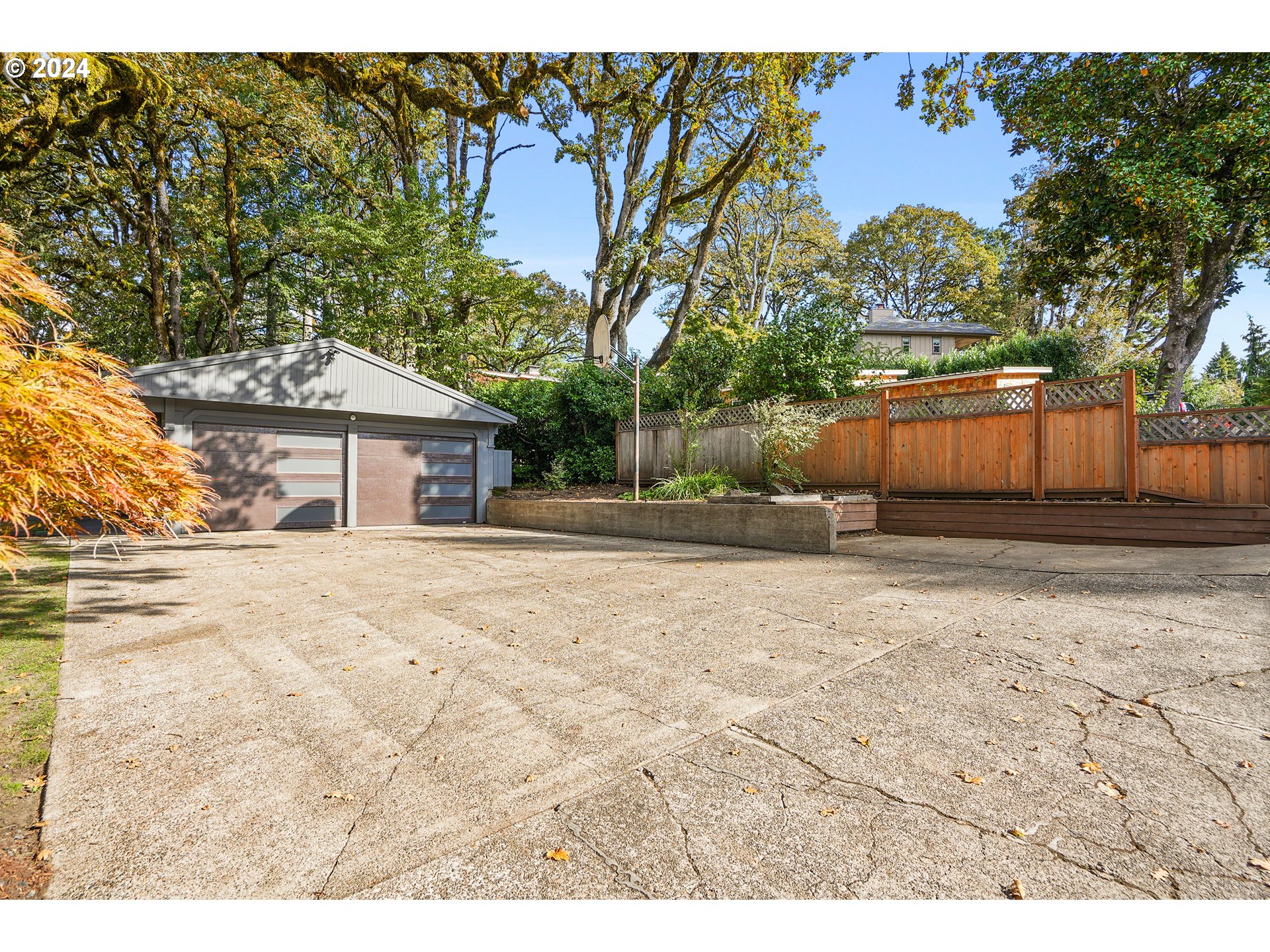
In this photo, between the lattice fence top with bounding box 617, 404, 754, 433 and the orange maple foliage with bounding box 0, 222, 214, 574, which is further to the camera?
the lattice fence top with bounding box 617, 404, 754, 433

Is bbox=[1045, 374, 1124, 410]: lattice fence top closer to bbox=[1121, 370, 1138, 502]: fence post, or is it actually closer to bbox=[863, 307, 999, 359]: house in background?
bbox=[1121, 370, 1138, 502]: fence post

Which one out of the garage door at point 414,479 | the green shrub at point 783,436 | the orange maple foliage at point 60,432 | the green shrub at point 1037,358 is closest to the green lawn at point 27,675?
the orange maple foliage at point 60,432

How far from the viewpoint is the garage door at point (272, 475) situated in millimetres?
10406

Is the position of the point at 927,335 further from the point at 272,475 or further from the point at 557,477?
the point at 272,475

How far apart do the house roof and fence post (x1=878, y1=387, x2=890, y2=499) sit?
21418 mm

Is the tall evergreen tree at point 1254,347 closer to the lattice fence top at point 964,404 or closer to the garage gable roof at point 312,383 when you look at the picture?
the lattice fence top at point 964,404

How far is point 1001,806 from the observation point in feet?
5.91

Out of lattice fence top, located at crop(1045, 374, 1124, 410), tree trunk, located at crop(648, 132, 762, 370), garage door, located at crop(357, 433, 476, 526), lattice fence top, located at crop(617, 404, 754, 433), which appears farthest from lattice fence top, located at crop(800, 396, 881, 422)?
garage door, located at crop(357, 433, 476, 526)

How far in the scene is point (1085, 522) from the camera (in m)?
6.90

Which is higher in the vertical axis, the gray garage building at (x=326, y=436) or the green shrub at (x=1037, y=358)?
the green shrub at (x=1037, y=358)

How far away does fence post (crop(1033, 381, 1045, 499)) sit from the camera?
24.2 ft

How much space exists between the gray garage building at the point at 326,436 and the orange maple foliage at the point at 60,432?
307 inches

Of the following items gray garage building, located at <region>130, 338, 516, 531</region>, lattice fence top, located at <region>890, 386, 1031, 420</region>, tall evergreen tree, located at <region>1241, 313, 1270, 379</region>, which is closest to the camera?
lattice fence top, located at <region>890, 386, 1031, 420</region>

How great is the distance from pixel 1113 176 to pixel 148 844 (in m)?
14.9
